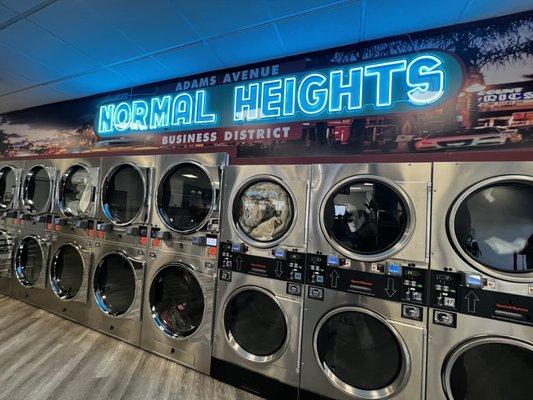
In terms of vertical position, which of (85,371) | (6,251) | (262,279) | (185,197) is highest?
(185,197)

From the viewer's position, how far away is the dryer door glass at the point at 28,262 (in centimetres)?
338

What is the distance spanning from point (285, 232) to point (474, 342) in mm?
1253

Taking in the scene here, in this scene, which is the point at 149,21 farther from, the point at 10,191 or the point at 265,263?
the point at 10,191

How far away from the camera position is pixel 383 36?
2348 mm

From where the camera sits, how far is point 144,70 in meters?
3.17

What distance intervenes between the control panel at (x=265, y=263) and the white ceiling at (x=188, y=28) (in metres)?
1.96

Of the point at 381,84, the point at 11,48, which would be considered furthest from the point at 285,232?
the point at 11,48

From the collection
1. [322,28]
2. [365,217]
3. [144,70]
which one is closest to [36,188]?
[144,70]

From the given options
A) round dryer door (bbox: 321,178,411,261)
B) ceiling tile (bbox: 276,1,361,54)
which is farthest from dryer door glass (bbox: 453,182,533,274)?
ceiling tile (bbox: 276,1,361,54)

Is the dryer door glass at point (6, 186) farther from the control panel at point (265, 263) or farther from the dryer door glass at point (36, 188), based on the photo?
the control panel at point (265, 263)

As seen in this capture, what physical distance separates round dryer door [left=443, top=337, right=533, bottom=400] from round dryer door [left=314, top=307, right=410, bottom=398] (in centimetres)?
26

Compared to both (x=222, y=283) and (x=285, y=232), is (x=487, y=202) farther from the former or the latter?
(x=222, y=283)

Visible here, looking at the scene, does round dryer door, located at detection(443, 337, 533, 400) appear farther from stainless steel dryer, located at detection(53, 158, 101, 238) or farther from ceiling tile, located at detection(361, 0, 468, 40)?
stainless steel dryer, located at detection(53, 158, 101, 238)

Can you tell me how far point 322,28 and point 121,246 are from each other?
111 inches
